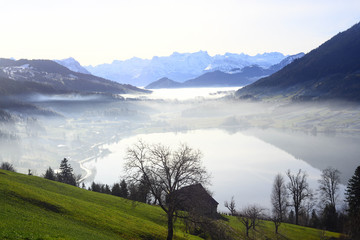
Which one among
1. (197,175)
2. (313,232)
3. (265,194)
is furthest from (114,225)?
(265,194)

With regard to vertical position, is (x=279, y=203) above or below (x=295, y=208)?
above

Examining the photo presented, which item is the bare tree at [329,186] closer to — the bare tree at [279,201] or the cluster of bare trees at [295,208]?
the cluster of bare trees at [295,208]

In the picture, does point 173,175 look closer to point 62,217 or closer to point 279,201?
point 62,217

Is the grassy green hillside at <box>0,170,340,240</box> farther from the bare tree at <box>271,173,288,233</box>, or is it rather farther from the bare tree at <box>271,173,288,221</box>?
the bare tree at <box>271,173,288,221</box>

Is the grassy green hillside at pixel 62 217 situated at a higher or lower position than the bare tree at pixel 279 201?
higher

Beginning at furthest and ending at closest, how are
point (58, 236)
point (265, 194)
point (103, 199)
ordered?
point (265, 194)
point (103, 199)
point (58, 236)

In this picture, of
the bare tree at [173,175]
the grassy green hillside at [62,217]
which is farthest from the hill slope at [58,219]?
the bare tree at [173,175]

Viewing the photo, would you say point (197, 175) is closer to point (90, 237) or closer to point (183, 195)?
point (183, 195)

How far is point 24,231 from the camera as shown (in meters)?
21.7

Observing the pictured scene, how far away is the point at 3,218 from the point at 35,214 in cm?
504

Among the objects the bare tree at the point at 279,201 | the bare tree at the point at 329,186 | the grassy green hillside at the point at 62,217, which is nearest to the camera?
the grassy green hillside at the point at 62,217

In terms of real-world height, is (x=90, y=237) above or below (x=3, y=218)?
below

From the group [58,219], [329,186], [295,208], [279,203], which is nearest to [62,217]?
[58,219]

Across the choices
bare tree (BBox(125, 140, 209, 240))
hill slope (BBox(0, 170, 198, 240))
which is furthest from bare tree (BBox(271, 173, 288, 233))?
hill slope (BBox(0, 170, 198, 240))
